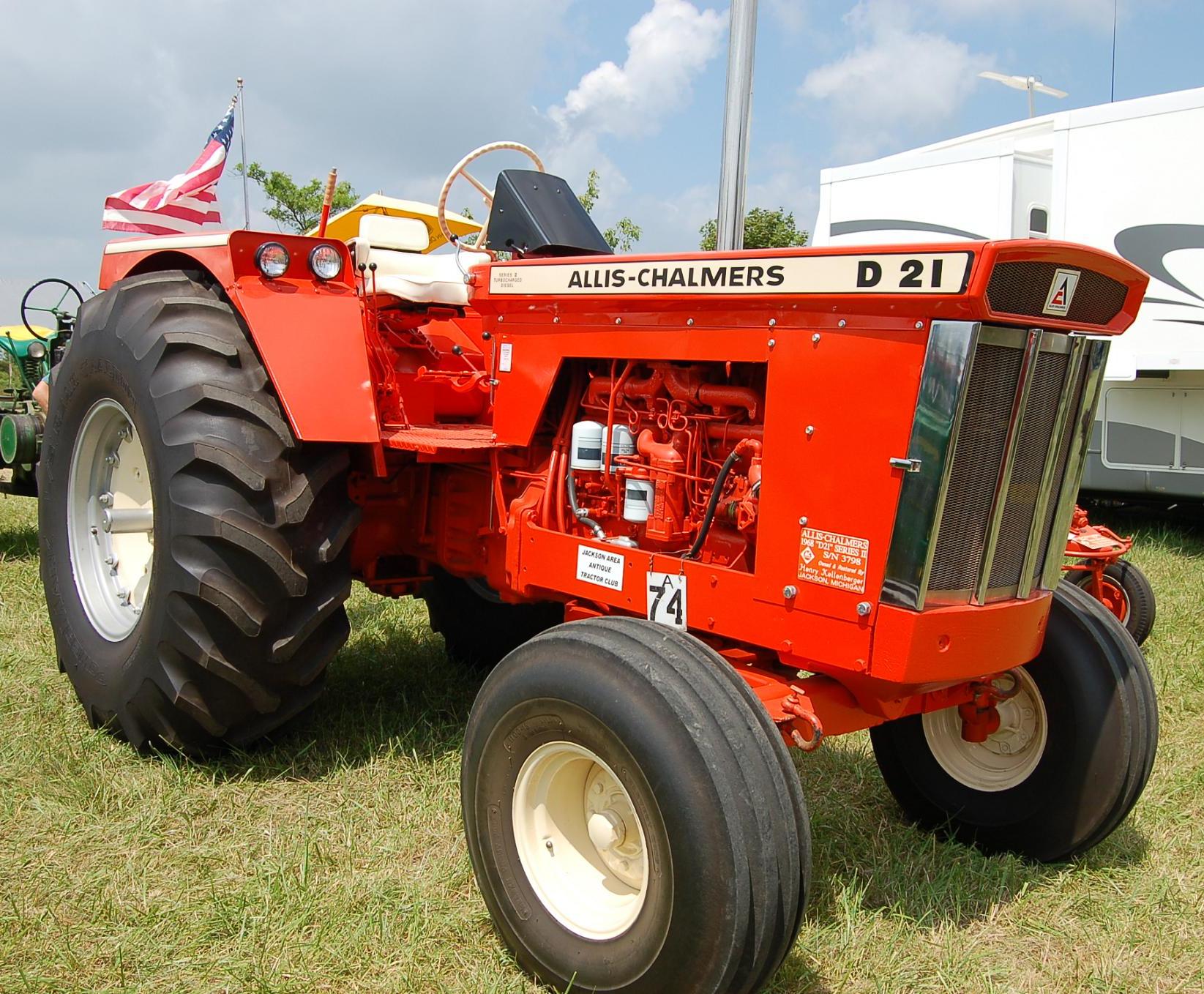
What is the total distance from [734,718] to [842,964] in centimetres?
79

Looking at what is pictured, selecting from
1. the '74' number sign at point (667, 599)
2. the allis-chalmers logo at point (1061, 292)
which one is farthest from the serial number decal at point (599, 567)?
the allis-chalmers logo at point (1061, 292)

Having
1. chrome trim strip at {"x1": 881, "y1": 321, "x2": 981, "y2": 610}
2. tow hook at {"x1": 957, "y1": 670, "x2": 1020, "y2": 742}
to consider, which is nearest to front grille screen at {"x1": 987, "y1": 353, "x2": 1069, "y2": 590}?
chrome trim strip at {"x1": 881, "y1": 321, "x2": 981, "y2": 610}

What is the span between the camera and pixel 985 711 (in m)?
3.26

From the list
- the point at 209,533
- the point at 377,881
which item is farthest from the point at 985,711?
the point at 209,533

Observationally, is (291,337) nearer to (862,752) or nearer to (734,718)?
(734,718)

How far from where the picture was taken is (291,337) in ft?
11.2

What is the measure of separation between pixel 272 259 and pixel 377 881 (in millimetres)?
1959

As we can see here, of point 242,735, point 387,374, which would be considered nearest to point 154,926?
point 242,735

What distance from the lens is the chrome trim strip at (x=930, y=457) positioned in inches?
91.0

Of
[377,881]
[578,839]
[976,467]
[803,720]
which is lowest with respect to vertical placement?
[377,881]

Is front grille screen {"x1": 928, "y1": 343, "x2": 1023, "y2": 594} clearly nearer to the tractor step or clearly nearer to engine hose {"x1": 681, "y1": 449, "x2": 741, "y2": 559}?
engine hose {"x1": 681, "y1": 449, "x2": 741, "y2": 559}

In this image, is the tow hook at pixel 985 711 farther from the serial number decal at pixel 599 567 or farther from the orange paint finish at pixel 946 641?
the serial number decal at pixel 599 567

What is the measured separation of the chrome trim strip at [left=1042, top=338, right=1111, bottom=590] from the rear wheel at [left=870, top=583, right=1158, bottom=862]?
400mm

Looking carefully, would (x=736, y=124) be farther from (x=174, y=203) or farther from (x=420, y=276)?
(x=174, y=203)
